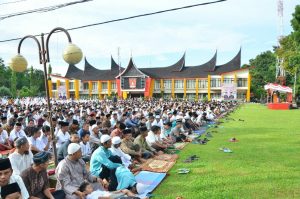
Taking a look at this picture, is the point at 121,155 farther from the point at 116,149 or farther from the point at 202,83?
the point at 202,83

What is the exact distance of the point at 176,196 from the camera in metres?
5.15

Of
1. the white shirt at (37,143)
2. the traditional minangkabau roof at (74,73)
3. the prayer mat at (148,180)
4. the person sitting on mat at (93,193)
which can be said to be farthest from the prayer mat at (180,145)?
the traditional minangkabau roof at (74,73)

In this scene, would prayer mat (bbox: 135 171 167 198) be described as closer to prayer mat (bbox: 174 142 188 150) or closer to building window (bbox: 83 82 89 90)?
prayer mat (bbox: 174 142 188 150)

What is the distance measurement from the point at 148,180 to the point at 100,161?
110 cm

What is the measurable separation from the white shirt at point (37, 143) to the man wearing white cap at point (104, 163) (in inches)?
91.1

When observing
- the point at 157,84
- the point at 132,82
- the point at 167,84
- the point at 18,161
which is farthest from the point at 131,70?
the point at 18,161

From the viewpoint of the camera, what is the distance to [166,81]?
52.7m

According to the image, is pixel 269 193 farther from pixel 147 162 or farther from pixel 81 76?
pixel 81 76

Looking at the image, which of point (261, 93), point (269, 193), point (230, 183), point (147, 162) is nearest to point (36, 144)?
point (147, 162)

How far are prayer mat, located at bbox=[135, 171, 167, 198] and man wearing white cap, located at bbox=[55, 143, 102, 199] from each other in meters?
1.11

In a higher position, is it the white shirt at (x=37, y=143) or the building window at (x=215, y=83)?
the building window at (x=215, y=83)

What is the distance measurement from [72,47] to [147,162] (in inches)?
142

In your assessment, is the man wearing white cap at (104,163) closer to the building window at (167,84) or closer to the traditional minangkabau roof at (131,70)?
the traditional minangkabau roof at (131,70)

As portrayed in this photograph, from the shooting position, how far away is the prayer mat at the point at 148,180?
542 cm
